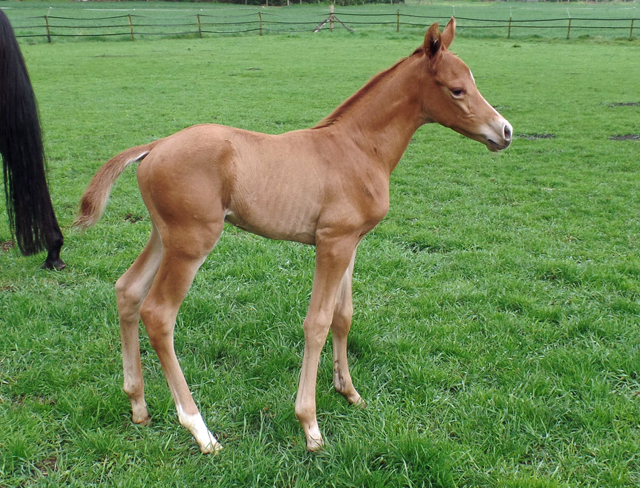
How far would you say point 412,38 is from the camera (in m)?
25.4

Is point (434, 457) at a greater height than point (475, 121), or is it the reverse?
point (475, 121)

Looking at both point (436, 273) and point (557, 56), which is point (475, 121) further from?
point (557, 56)

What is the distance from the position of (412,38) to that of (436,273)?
24.0 metres

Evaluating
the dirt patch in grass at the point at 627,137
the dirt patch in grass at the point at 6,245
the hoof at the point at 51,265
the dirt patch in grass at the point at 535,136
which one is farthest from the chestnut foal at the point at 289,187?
the dirt patch in grass at the point at 627,137

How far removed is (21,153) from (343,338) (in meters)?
2.79

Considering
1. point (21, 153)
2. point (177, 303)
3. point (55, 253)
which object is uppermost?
point (21, 153)

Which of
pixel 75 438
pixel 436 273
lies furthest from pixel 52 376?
pixel 436 273

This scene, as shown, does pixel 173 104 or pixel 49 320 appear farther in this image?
pixel 173 104

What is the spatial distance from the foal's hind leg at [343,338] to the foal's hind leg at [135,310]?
986 millimetres

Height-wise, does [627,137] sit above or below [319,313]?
below

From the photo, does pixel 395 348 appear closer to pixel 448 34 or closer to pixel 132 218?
pixel 448 34

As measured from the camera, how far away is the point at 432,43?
229cm

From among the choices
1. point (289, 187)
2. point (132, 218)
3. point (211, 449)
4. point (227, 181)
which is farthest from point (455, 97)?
point (132, 218)

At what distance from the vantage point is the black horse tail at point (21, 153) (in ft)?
11.9
